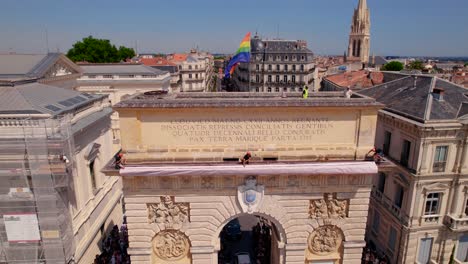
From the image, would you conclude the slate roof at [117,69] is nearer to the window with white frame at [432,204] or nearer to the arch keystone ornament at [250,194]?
the arch keystone ornament at [250,194]

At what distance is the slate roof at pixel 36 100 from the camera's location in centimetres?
1583

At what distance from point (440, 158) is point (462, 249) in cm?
693

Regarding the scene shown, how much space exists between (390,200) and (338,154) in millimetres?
8217

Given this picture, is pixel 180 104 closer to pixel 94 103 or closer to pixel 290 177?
pixel 290 177

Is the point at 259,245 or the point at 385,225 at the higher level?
the point at 385,225

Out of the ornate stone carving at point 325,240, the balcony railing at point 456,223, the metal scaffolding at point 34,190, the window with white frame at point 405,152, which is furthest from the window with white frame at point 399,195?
the metal scaffolding at point 34,190

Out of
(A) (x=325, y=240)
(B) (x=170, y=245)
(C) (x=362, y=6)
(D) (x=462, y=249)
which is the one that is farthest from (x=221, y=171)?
(C) (x=362, y=6)

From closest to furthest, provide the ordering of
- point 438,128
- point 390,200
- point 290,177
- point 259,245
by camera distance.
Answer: point 290,177 → point 438,128 → point 390,200 → point 259,245

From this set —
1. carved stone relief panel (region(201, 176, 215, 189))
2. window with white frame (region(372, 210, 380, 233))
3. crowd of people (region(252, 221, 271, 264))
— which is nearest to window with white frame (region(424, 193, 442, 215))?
window with white frame (region(372, 210, 380, 233))

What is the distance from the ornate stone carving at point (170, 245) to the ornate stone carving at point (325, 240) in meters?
6.35

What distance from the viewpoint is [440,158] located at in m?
18.4

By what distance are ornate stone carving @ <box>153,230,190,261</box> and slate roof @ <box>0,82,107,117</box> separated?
26.5ft

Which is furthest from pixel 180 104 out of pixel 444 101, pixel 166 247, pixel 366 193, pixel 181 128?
pixel 444 101

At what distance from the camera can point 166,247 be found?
1577 cm
